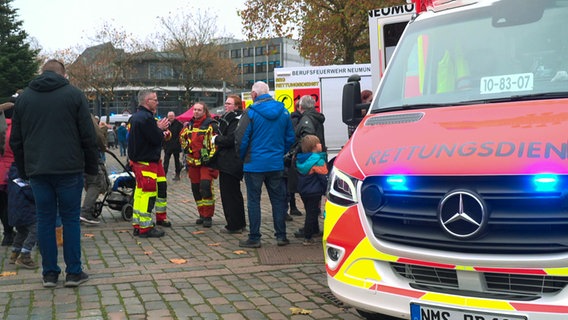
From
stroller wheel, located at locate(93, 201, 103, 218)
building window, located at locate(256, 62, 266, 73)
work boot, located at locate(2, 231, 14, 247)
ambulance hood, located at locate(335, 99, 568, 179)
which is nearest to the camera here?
ambulance hood, located at locate(335, 99, 568, 179)

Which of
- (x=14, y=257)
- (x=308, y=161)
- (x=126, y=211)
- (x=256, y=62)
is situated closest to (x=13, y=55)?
(x=126, y=211)

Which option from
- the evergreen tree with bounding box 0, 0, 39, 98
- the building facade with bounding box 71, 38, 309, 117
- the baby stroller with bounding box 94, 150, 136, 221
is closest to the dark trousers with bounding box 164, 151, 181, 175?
the baby stroller with bounding box 94, 150, 136, 221

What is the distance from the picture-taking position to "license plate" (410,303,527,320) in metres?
2.91

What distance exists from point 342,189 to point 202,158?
496 cm

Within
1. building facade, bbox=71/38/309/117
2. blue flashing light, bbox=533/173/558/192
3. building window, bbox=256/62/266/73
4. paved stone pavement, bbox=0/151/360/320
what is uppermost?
building window, bbox=256/62/266/73

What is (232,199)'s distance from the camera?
8.05 m

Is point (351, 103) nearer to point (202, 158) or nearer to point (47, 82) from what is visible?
point (47, 82)

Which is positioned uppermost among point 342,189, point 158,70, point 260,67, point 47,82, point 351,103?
point 260,67

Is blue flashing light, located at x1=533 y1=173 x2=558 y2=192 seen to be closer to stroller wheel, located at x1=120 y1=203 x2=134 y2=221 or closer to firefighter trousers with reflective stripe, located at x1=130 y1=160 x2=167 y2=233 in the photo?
firefighter trousers with reflective stripe, located at x1=130 y1=160 x2=167 y2=233

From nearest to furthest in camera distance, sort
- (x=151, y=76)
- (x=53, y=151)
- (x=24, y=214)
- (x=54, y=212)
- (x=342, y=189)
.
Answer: (x=342, y=189) → (x=53, y=151) → (x=54, y=212) → (x=24, y=214) → (x=151, y=76)

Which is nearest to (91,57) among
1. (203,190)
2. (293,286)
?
(203,190)

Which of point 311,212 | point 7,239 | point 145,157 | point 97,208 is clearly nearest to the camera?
point 311,212

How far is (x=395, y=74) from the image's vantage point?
15.1 feet

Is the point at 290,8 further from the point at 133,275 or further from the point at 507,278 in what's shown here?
the point at 507,278
